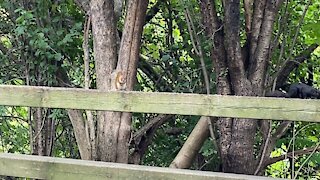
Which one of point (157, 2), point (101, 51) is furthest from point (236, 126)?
point (157, 2)

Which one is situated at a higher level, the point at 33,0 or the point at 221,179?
the point at 33,0

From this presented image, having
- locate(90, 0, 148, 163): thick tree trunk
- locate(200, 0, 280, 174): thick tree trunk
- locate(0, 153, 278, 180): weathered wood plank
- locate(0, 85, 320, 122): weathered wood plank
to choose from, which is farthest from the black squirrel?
locate(0, 153, 278, 180): weathered wood plank

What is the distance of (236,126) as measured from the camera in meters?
2.71

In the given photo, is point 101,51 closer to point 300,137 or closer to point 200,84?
point 200,84

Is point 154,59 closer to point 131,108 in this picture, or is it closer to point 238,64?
point 238,64

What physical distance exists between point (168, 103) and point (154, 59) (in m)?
1.95

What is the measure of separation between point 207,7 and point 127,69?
0.57 m

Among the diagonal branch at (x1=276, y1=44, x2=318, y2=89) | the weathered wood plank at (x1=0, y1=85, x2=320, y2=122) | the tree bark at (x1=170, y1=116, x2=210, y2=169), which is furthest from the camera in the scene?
the diagonal branch at (x1=276, y1=44, x2=318, y2=89)

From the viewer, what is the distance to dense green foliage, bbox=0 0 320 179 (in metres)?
3.52

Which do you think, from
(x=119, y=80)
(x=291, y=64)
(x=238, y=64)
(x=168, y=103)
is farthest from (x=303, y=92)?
(x=168, y=103)


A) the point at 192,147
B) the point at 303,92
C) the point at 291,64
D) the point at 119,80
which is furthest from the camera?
the point at 291,64

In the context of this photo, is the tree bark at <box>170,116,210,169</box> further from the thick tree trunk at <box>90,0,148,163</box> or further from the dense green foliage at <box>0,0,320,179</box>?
the dense green foliage at <box>0,0,320,179</box>

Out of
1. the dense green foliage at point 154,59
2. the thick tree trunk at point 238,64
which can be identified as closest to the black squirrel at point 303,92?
the dense green foliage at point 154,59

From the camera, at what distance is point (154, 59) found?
4.09 metres
